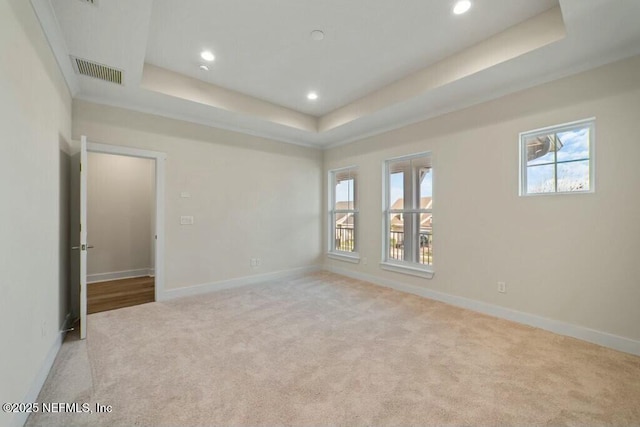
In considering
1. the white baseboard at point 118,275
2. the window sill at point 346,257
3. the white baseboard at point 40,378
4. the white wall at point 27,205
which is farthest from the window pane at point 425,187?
the white baseboard at point 118,275

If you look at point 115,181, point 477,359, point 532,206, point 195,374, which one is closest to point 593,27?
point 532,206

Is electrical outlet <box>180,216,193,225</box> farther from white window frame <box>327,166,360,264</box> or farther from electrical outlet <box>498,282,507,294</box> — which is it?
electrical outlet <box>498,282,507,294</box>

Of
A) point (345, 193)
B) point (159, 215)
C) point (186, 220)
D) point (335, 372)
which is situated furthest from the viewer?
point (345, 193)

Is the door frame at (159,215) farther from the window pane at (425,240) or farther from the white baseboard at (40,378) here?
the window pane at (425,240)

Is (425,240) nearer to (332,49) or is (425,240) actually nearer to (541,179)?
(541,179)

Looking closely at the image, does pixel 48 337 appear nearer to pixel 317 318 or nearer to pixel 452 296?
pixel 317 318

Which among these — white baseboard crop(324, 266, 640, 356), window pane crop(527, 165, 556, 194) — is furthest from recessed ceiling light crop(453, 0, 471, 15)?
white baseboard crop(324, 266, 640, 356)

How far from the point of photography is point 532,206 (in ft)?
9.69

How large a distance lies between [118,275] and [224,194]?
282 cm

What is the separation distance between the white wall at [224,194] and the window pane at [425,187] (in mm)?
2201

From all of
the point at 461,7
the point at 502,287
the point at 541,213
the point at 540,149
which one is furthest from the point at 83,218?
the point at 540,149

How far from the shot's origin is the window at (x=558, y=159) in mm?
2684

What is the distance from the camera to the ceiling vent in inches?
104

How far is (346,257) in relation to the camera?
5.29 meters
